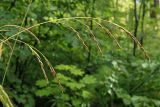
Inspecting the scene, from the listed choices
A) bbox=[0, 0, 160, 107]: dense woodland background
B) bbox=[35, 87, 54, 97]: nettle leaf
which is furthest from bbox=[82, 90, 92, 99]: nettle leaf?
bbox=[35, 87, 54, 97]: nettle leaf

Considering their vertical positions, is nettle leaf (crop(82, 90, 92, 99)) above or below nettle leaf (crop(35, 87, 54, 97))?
below

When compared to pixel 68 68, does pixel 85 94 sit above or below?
below

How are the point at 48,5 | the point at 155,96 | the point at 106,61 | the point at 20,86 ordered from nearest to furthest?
the point at 20,86, the point at 48,5, the point at 155,96, the point at 106,61

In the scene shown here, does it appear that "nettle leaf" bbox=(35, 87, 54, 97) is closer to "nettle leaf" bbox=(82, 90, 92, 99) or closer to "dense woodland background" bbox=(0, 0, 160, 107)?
"dense woodland background" bbox=(0, 0, 160, 107)

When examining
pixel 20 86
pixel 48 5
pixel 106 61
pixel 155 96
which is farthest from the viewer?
pixel 106 61

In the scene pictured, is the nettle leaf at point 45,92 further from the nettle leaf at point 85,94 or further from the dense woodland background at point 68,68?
the nettle leaf at point 85,94

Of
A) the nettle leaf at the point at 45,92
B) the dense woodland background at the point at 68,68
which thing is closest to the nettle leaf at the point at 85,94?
the dense woodland background at the point at 68,68

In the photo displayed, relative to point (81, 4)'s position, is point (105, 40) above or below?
below

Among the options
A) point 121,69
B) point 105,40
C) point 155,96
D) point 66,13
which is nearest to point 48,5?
point 66,13

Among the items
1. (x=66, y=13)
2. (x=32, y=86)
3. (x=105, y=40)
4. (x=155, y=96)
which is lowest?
(x=155, y=96)

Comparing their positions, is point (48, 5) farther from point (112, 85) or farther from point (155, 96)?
point (155, 96)

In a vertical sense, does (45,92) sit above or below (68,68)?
below
